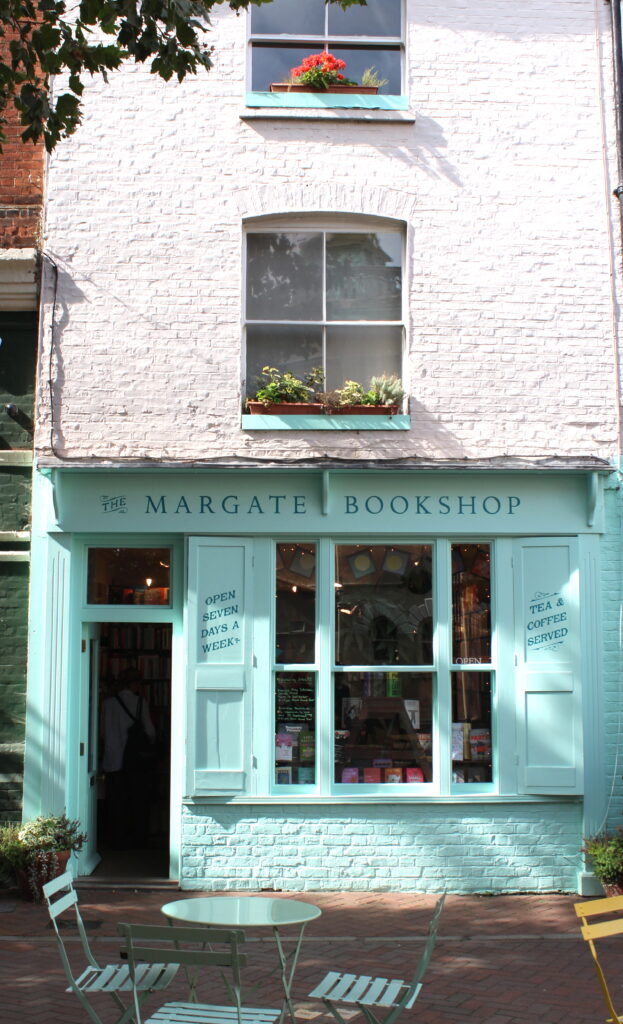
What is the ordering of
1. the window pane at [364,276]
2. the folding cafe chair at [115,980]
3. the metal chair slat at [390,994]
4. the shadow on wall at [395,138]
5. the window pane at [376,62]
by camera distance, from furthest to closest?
1. the window pane at [376,62]
2. the window pane at [364,276]
3. the shadow on wall at [395,138]
4. the folding cafe chair at [115,980]
5. the metal chair slat at [390,994]

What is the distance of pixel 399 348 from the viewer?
33.7 ft

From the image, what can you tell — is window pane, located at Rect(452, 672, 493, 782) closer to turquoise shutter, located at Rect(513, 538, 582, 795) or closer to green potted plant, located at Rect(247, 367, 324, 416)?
turquoise shutter, located at Rect(513, 538, 582, 795)

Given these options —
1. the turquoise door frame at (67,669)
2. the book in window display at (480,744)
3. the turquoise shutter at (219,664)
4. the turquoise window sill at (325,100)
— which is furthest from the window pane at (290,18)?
the book in window display at (480,744)

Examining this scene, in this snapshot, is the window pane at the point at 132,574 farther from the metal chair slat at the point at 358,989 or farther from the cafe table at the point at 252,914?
the metal chair slat at the point at 358,989

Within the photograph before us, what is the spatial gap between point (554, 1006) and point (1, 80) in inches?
275

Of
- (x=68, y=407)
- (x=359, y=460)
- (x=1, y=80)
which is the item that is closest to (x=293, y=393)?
(x=359, y=460)

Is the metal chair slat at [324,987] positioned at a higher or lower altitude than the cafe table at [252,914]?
lower

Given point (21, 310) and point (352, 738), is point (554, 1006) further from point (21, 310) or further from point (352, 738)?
point (21, 310)

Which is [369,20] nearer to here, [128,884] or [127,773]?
[127,773]

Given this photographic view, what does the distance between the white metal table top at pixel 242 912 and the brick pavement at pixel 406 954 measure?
0.84 meters

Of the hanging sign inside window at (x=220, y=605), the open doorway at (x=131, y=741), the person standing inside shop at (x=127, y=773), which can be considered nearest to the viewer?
the hanging sign inside window at (x=220, y=605)

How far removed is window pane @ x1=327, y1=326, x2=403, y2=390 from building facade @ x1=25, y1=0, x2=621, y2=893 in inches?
1.3

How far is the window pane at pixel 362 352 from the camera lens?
10258 millimetres

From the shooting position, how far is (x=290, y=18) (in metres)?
10.5
